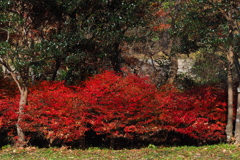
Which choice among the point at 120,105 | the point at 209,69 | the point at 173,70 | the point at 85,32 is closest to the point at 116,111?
the point at 120,105

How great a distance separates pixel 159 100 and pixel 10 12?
669 centimetres

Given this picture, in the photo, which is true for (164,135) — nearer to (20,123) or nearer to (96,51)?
(96,51)

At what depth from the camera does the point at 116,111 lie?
10.9 m

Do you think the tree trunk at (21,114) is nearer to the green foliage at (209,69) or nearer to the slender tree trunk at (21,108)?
the slender tree trunk at (21,108)

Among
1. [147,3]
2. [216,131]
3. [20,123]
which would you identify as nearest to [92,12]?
[147,3]

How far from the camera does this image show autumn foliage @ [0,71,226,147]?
1092 cm

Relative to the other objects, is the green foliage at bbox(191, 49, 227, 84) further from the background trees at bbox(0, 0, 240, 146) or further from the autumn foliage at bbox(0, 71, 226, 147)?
the autumn foliage at bbox(0, 71, 226, 147)

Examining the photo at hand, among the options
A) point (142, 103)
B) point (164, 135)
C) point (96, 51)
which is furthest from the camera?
point (96, 51)

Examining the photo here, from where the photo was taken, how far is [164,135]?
42.4ft

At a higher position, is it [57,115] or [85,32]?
[85,32]

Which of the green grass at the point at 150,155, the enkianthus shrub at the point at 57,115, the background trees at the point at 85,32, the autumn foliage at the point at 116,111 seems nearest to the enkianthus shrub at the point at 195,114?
the autumn foliage at the point at 116,111

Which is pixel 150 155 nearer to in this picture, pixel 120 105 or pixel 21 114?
pixel 120 105

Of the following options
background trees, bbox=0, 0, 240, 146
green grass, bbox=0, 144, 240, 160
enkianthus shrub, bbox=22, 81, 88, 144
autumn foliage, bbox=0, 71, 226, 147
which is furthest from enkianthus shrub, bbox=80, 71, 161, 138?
A: background trees, bbox=0, 0, 240, 146

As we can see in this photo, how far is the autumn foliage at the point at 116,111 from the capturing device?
35.8 feet
